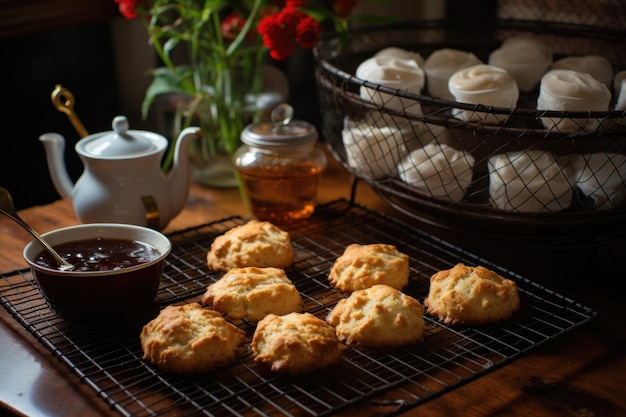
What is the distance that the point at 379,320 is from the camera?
1.17 meters

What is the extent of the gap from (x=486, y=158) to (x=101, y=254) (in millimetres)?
664

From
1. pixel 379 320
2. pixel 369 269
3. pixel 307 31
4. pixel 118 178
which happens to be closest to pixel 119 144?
pixel 118 178

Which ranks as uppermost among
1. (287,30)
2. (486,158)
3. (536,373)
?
(287,30)

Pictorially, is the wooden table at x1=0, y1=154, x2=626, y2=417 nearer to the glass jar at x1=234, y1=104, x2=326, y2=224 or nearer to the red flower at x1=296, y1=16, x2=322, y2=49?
the glass jar at x1=234, y1=104, x2=326, y2=224

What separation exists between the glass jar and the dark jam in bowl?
379 millimetres

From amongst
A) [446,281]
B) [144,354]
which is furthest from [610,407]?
[144,354]

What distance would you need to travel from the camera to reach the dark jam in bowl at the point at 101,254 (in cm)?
125

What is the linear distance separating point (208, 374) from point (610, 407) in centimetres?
55

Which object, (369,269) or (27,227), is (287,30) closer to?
(369,269)

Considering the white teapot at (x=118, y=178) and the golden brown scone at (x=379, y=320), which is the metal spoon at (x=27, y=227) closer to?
the white teapot at (x=118, y=178)

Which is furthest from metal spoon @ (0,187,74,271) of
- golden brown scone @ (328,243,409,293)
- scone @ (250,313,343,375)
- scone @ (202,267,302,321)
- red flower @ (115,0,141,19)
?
red flower @ (115,0,141,19)

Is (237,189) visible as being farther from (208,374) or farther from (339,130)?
(208,374)

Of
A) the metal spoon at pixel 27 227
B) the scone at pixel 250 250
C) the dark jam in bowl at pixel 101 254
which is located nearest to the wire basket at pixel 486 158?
the scone at pixel 250 250

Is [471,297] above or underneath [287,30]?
underneath
